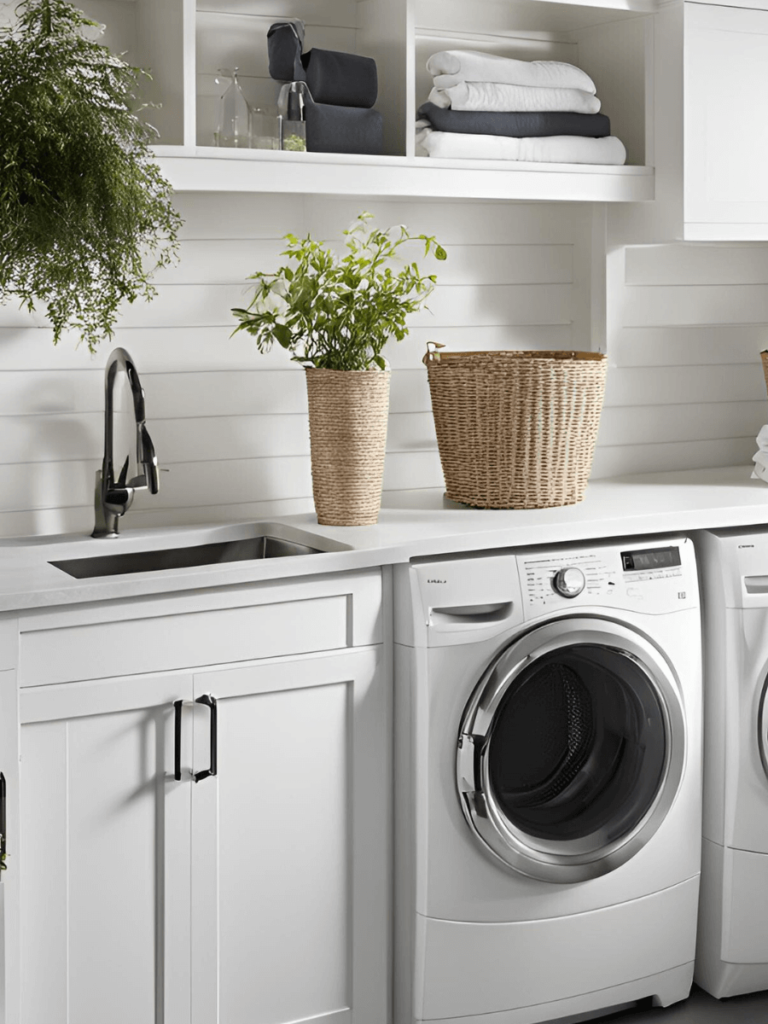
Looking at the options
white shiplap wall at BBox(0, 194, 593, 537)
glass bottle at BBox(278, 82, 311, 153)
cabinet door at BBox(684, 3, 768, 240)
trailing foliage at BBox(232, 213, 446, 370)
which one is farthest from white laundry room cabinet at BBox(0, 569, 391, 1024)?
cabinet door at BBox(684, 3, 768, 240)

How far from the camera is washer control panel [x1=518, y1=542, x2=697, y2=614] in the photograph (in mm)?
2471

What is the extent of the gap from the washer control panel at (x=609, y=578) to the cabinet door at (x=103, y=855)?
707 mm

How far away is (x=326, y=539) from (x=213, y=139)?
0.88m

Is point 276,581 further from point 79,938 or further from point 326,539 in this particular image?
point 79,938

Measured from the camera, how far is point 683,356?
3.34 meters

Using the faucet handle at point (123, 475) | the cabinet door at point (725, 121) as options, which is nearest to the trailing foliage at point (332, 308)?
the faucet handle at point (123, 475)

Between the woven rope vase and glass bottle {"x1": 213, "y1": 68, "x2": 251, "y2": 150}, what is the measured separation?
48 centimetres

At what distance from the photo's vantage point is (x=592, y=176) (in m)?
2.85

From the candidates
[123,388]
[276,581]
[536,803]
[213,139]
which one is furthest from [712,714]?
[213,139]

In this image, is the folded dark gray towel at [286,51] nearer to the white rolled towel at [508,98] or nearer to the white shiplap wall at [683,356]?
the white rolled towel at [508,98]

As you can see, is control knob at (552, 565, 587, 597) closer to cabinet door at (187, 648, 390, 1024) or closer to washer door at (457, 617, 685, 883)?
washer door at (457, 617, 685, 883)

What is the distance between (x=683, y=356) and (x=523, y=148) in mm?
837

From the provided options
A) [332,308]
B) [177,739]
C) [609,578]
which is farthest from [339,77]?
[177,739]

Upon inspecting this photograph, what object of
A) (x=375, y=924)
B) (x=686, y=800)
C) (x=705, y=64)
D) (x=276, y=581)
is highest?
(x=705, y=64)
